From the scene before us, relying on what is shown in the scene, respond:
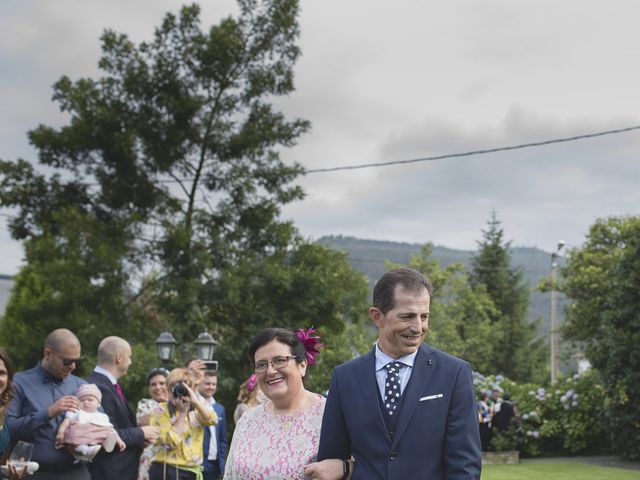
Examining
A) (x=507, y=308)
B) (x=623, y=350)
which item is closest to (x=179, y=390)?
(x=623, y=350)

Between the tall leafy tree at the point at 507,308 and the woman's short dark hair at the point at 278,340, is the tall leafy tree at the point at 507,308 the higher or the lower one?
the higher one

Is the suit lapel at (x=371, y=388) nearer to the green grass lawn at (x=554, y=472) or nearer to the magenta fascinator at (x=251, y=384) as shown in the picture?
the magenta fascinator at (x=251, y=384)

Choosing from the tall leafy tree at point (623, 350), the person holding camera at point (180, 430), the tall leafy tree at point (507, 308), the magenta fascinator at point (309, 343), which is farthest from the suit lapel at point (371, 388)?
the tall leafy tree at point (507, 308)

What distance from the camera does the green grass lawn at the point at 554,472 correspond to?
1605 centimetres

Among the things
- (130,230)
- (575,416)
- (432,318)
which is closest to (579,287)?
(432,318)

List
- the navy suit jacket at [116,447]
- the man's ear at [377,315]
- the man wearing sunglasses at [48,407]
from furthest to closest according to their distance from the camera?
1. the navy suit jacket at [116,447]
2. the man wearing sunglasses at [48,407]
3. the man's ear at [377,315]

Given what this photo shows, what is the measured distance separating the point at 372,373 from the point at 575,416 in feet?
57.7

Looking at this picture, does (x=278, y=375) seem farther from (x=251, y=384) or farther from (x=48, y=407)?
(x=251, y=384)

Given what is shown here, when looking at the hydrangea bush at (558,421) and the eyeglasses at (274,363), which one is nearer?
the eyeglasses at (274,363)

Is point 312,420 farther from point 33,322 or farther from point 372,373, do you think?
point 33,322

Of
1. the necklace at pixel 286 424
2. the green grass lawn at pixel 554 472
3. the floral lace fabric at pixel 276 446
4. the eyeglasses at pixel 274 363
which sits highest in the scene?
the eyeglasses at pixel 274 363

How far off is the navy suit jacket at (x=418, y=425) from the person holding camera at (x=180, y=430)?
413cm

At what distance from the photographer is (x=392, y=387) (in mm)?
3918

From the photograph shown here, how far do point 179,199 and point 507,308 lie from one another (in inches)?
1744
